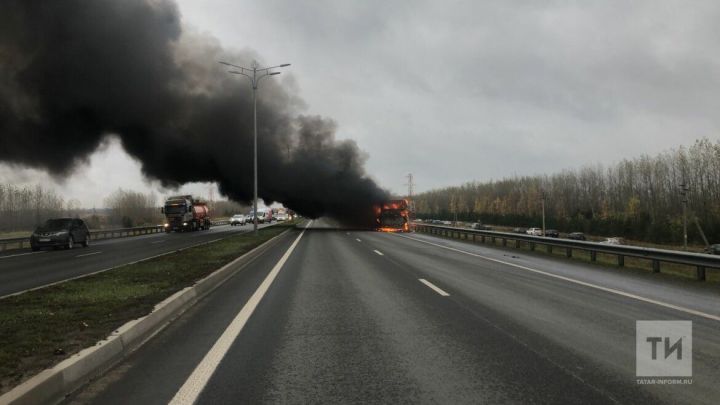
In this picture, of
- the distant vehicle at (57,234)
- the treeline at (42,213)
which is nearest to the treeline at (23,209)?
the treeline at (42,213)

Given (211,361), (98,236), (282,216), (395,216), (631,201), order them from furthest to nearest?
(282,216), (631,201), (395,216), (98,236), (211,361)

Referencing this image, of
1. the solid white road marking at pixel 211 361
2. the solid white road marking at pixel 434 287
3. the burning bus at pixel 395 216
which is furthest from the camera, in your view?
the burning bus at pixel 395 216

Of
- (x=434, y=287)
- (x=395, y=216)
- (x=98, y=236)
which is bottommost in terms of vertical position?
(x=98, y=236)

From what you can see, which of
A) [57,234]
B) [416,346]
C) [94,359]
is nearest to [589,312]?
[416,346]

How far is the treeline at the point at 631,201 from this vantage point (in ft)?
184

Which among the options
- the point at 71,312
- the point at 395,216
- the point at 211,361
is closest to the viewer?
the point at 211,361

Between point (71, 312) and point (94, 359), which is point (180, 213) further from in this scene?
point (94, 359)

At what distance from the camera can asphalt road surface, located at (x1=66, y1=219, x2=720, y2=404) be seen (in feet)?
12.2

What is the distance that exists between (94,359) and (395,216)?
35.8m

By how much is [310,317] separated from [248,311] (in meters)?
1.12

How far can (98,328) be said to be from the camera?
5.58 metres

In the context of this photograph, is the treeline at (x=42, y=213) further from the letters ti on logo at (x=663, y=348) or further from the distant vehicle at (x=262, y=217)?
the letters ti on logo at (x=663, y=348)

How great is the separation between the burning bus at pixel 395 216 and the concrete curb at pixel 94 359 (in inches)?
1266

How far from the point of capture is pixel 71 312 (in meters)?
6.71
